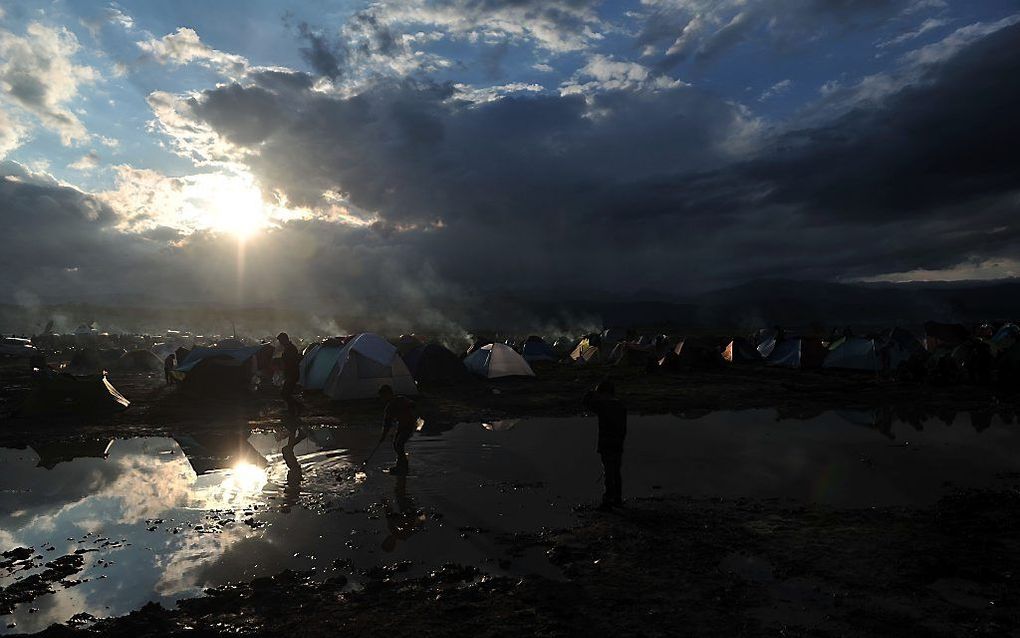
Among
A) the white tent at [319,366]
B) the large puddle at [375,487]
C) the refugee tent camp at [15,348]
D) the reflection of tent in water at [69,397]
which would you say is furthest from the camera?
the refugee tent camp at [15,348]

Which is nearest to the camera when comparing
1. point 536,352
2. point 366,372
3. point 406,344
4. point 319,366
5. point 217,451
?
point 217,451

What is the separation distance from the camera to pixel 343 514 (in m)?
9.75

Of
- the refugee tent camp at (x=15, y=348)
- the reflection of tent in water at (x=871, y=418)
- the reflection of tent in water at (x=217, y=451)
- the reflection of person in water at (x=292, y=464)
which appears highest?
the refugee tent camp at (x=15, y=348)

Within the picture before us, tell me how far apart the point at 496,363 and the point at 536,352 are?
13400 mm

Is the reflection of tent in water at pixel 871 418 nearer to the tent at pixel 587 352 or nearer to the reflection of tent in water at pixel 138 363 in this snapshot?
the tent at pixel 587 352

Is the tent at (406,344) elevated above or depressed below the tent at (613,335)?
above

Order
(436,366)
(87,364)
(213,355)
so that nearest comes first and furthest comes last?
(213,355) → (436,366) → (87,364)

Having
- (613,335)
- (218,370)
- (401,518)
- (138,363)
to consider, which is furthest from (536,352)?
(401,518)

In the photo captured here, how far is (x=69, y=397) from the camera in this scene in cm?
2056

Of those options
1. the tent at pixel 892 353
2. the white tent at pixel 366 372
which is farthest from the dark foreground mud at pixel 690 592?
the tent at pixel 892 353

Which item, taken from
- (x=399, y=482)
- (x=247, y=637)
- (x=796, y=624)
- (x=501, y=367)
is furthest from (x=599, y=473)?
(x=501, y=367)

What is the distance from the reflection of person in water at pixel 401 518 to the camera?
338 inches

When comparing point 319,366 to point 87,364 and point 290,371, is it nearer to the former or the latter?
point 290,371

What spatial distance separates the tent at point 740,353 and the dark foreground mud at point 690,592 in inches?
1194
